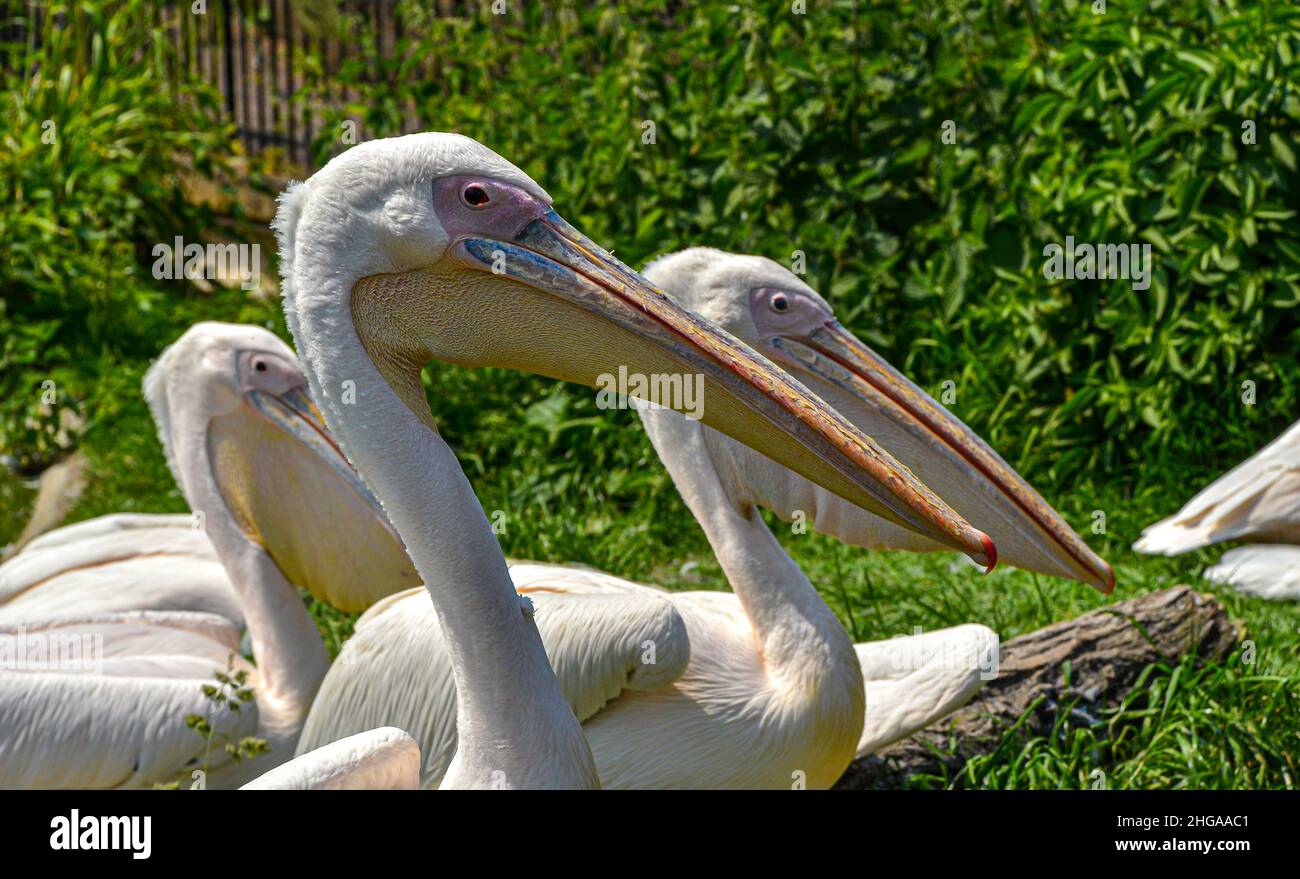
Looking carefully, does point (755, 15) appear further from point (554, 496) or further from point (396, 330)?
point (396, 330)

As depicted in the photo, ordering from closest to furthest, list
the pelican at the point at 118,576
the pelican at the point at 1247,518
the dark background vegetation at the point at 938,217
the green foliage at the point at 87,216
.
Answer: the pelican at the point at 118,576 → the pelican at the point at 1247,518 → the dark background vegetation at the point at 938,217 → the green foliage at the point at 87,216

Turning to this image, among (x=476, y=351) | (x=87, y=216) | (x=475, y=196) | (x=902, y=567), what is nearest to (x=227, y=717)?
(x=476, y=351)

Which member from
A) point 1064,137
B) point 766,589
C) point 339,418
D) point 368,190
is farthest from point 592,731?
point 1064,137

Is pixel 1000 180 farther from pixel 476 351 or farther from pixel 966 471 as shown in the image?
pixel 476 351

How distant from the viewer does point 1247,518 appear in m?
5.09

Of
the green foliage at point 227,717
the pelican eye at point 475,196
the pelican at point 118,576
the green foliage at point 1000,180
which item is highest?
the green foliage at point 1000,180

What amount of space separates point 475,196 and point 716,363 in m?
0.47

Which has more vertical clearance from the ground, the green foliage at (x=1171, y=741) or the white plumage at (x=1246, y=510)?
the white plumage at (x=1246, y=510)

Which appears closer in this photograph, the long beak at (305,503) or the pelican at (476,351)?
the pelican at (476,351)

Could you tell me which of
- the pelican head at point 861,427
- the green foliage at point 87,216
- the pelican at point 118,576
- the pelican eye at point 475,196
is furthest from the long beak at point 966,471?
the green foliage at point 87,216

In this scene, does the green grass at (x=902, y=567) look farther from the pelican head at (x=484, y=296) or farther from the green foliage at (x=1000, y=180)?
the pelican head at (x=484, y=296)

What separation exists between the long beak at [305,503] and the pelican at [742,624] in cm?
51

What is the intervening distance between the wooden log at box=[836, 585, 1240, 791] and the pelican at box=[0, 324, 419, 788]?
144 cm

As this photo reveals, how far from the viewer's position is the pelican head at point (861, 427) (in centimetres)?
322
